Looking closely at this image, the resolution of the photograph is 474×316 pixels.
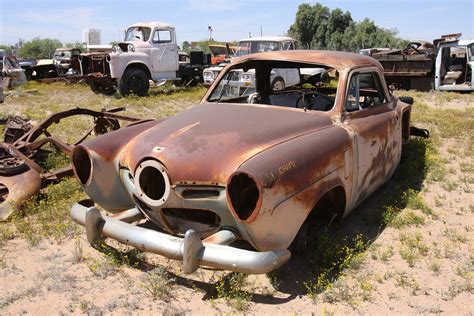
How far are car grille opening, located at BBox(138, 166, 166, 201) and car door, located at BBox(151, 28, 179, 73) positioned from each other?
11.1 meters

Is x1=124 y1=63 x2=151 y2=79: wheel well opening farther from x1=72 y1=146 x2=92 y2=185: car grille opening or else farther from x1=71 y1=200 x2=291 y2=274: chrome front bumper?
x1=71 y1=200 x2=291 y2=274: chrome front bumper

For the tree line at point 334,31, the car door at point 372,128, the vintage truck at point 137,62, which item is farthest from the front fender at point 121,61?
the tree line at point 334,31

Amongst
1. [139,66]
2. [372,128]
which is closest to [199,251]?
[372,128]

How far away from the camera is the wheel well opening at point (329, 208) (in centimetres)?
346

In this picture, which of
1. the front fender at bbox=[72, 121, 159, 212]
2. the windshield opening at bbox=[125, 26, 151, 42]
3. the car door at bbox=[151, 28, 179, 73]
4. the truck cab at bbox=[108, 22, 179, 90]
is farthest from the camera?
the windshield opening at bbox=[125, 26, 151, 42]

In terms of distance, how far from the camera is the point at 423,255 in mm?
3461

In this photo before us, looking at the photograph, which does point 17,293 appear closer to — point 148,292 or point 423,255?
point 148,292

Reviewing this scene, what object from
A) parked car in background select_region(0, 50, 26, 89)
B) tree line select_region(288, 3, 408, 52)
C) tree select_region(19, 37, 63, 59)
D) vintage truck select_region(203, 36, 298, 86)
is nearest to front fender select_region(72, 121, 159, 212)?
vintage truck select_region(203, 36, 298, 86)

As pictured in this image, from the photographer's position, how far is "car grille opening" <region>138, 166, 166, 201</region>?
10.1 feet

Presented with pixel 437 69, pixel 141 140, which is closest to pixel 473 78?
pixel 437 69

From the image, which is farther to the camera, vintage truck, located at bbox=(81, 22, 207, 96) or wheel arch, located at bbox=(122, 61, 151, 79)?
wheel arch, located at bbox=(122, 61, 151, 79)

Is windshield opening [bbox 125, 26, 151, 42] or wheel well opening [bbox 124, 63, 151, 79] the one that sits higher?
windshield opening [bbox 125, 26, 151, 42]

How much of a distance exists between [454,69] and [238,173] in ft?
44.1

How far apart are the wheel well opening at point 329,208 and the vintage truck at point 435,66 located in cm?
1102
